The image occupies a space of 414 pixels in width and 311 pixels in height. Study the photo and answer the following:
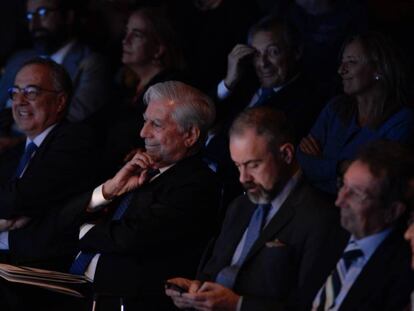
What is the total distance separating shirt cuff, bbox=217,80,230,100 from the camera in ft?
18.5

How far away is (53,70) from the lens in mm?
5270

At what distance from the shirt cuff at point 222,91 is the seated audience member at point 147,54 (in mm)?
255

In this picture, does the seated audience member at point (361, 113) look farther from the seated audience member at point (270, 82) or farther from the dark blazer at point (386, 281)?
the dark blazer at point (386, 281)

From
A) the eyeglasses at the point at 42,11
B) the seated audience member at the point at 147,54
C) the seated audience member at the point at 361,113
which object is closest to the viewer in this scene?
the seated audience member at the point at 361,113

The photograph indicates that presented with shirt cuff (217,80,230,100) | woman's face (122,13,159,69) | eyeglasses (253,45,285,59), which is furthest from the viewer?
woman's face (122,13,159,69)

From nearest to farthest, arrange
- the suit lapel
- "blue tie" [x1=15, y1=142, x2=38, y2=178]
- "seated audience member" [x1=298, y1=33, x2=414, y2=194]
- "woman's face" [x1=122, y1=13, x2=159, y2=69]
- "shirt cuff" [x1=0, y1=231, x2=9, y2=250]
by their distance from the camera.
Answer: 1. the suit lapel
2. "seated audience member" [x1=298, y1=33, x2=414, y2=194]
3. "shirt cuff" [x1=0, y1=231, x2=9, y2=250]
4. "blue tie" [x1=15, y1=142, x2=38, y2=178]
5. "woman's face" [x1=122, y1=13, x2=159, y2=69]

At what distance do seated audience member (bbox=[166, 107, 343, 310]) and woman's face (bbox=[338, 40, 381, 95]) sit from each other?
2.56 ft

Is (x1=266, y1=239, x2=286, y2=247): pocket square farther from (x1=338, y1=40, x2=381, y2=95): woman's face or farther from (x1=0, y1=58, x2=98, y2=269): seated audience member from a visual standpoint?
(x1=0, y1=58, x2=98, y2=269): seated audience member

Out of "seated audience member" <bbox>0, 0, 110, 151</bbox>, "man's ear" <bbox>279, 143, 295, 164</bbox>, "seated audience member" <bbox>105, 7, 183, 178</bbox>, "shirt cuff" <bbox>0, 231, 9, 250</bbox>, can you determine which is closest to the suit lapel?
"man's ear" <bbox>279, 143, 295, 164</bbox>

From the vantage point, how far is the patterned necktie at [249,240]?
3.96 m

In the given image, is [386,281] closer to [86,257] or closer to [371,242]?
[371,242]

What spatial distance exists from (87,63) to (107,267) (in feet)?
7.68

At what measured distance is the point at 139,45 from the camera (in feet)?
19.6

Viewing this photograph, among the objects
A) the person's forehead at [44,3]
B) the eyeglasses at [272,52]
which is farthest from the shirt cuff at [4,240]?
the person's forehead at [44,3]
